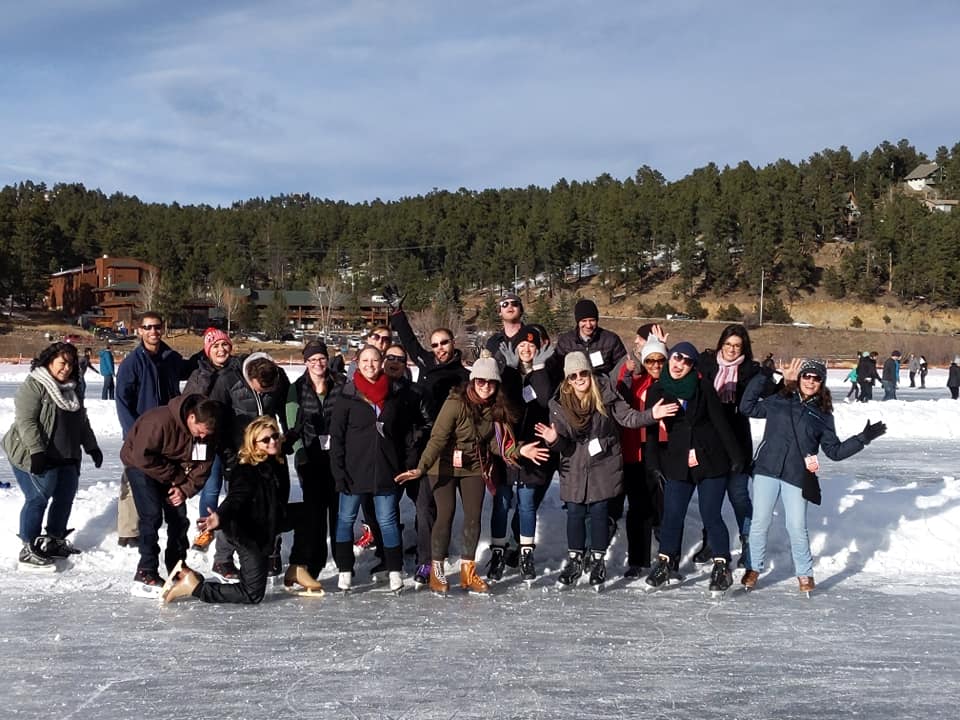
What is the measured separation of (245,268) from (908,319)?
66084mm

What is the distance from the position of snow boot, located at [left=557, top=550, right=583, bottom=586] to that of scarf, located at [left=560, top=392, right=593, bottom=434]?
866 millimetres

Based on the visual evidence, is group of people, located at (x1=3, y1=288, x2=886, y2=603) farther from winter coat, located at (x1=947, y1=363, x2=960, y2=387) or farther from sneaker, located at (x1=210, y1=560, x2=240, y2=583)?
winter coat, located at (x1=947, y1=363, x2=960, y2=387)

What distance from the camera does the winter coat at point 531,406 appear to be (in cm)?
622

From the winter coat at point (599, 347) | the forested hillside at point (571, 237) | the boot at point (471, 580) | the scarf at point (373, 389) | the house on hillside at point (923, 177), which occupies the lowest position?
the boot at point (471, 580)

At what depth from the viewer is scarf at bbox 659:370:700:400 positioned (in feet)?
19.7

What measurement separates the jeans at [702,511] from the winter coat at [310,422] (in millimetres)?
2381

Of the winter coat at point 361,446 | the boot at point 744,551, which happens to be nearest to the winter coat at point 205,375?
the winter coat at point 361,446

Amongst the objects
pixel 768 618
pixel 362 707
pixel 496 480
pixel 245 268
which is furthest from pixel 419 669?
pixel 245 268

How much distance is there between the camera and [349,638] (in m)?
5.06

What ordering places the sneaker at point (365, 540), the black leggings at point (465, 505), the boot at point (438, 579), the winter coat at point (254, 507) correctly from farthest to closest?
the sneaker at point (365, 540), the black leggings at point (465, 505), the boot at point (438, 579), the winter coat at point (254, 507)

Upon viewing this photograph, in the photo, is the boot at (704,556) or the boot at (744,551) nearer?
the boot at (744,551)

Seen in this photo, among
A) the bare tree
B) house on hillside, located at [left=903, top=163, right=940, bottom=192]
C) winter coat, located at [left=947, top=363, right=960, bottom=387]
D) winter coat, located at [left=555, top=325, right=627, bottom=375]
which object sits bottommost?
winter coat, located at [left=947, top=363, right=960, bottom=387]

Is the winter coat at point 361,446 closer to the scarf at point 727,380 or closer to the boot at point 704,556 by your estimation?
the scarf at point 727,380

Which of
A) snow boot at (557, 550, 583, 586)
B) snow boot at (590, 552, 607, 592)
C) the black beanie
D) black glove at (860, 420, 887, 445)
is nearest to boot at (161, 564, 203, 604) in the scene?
A: snow boot at (557, 550, 583, 586)
